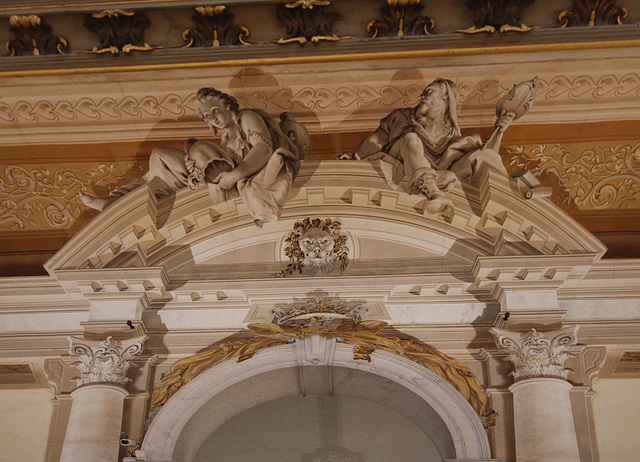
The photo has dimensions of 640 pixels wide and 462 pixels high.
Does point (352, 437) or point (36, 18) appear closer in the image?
point (36, 18)

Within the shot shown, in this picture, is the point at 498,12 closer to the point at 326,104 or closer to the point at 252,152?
the point at 326,104

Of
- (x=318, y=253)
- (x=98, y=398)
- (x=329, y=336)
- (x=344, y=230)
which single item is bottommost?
(x=98, y=398)

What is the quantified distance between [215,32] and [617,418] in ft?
16.5

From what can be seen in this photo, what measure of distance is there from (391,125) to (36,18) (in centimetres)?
350

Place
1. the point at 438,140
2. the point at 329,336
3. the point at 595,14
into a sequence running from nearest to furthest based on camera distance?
the point at 329,336 → the point at 438,140 → the point at 595,14

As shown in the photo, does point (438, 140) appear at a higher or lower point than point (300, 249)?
higher

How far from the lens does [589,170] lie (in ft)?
27.0

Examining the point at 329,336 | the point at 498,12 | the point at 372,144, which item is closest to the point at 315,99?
the point at 372,144

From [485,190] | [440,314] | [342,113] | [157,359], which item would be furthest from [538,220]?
[157,359]

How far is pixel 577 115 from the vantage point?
27.4ft

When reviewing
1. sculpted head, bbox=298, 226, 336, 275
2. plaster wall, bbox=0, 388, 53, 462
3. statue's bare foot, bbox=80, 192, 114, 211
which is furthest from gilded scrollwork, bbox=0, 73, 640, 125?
plaster wall, bbox=0, 388, 53, 462

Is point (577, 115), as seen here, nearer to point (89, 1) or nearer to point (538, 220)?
point (538, 220)

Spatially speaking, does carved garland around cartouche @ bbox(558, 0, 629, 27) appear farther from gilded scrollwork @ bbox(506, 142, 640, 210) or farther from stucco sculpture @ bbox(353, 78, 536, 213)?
gilded scrollwork @ bbox(506, 142, 640, 210)

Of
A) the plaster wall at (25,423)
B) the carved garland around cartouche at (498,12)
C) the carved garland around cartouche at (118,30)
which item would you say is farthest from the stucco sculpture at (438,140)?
the plaster wall at (25,423)
